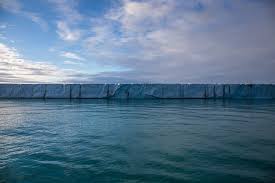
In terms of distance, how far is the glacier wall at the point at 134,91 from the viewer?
67.2 feet

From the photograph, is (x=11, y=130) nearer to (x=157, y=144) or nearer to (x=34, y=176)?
(x=34, y=176)

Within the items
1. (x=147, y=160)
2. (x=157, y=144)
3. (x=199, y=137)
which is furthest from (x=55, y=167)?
(x=199, y=137)

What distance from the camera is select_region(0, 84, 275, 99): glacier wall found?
2047 cm

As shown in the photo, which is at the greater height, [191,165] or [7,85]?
[7,85]

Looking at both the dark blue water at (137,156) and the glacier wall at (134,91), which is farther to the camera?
the glacier wall at (134,91)

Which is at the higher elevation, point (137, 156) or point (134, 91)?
point (134, 91)

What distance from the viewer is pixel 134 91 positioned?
814 inches

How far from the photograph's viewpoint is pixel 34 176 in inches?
106

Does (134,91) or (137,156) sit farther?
(134,91)

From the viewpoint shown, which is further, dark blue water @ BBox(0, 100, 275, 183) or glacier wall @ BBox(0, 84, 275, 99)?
glacier wall @ BBox(0, 84, 275, 99)

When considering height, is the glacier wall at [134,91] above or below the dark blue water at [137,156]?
above

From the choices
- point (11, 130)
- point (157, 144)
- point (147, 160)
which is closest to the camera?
point (147, 160)

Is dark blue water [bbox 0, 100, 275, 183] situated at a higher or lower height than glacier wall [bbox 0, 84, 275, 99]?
lower

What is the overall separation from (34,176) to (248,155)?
3342mm
